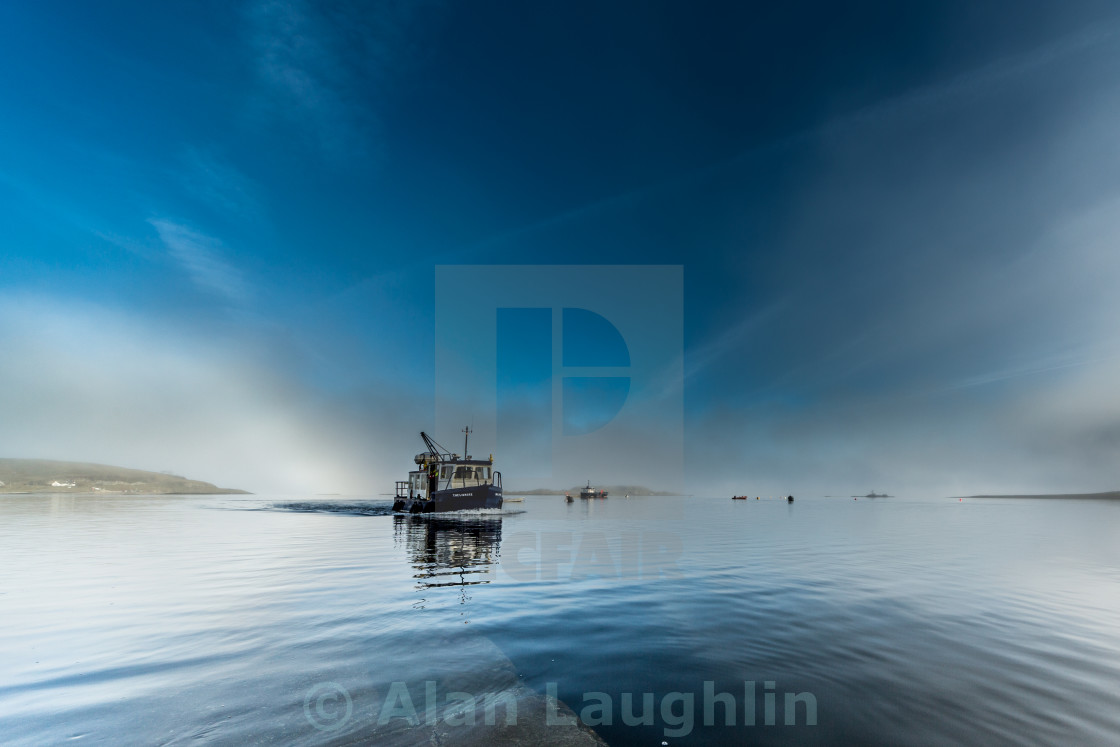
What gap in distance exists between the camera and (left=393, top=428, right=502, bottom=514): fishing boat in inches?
2739

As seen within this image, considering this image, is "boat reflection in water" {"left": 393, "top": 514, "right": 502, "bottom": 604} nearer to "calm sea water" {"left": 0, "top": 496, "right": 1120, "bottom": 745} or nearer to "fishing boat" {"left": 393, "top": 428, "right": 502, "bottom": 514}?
"calm sea water" {"left": 0, "top": 496, "right": 1120, "bottom": 745}

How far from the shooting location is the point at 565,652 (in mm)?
8969

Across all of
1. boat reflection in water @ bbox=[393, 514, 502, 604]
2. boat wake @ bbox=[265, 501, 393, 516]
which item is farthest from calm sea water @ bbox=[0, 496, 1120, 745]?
boat wake @ bbox=[265, 501, 393, 516]

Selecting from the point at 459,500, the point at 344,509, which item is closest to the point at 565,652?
the point at 459,500

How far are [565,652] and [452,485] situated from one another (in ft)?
231

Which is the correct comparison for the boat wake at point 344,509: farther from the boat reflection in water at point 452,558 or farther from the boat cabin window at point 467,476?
the boat reflection in water at point 452,558

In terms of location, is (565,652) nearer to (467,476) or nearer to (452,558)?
(452,558)

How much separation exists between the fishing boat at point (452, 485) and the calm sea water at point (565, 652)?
5096cm

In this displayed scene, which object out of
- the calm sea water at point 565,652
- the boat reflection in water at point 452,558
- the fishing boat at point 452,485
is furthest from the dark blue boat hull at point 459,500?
the calm sea water at point 565,652

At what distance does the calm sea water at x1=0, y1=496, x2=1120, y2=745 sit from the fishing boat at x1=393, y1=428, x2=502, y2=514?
50956 mm

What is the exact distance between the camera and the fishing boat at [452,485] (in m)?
69.6

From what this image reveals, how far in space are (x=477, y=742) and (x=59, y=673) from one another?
8.04m

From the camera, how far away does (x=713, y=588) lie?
15531 millimetres

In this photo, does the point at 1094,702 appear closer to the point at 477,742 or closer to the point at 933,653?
the point at 933,653
